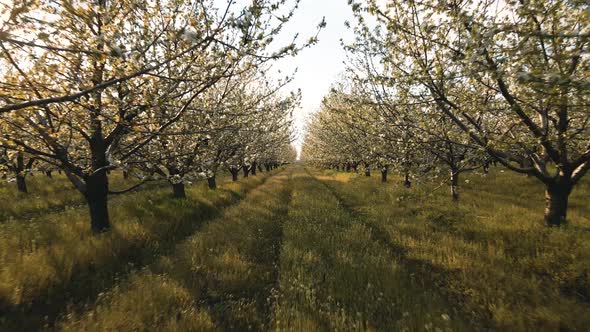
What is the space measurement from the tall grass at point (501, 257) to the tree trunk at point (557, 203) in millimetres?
264

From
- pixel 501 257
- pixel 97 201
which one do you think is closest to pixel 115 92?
pixel 97 201

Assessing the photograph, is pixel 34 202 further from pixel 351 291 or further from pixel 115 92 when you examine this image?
pixel 351 291

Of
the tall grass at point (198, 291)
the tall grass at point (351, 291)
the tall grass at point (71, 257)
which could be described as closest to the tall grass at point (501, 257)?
the tall grass at point (351, 291)

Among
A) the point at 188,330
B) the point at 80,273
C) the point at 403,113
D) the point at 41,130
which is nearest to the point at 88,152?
the point at 41,130

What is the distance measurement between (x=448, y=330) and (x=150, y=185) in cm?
2332

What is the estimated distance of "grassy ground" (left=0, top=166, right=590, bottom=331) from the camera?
13.5ft

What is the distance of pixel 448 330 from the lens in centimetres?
365

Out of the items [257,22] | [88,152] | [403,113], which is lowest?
[88,152]

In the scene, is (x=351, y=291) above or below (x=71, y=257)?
below

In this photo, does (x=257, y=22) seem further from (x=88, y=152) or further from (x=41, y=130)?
(x=88, y=152)

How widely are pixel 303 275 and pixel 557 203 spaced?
23.2ft

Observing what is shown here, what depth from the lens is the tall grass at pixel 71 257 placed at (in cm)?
454

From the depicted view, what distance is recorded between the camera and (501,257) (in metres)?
5.97

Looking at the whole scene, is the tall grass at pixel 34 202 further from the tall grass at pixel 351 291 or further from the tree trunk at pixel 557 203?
the tree trunk at pixel 557 203
